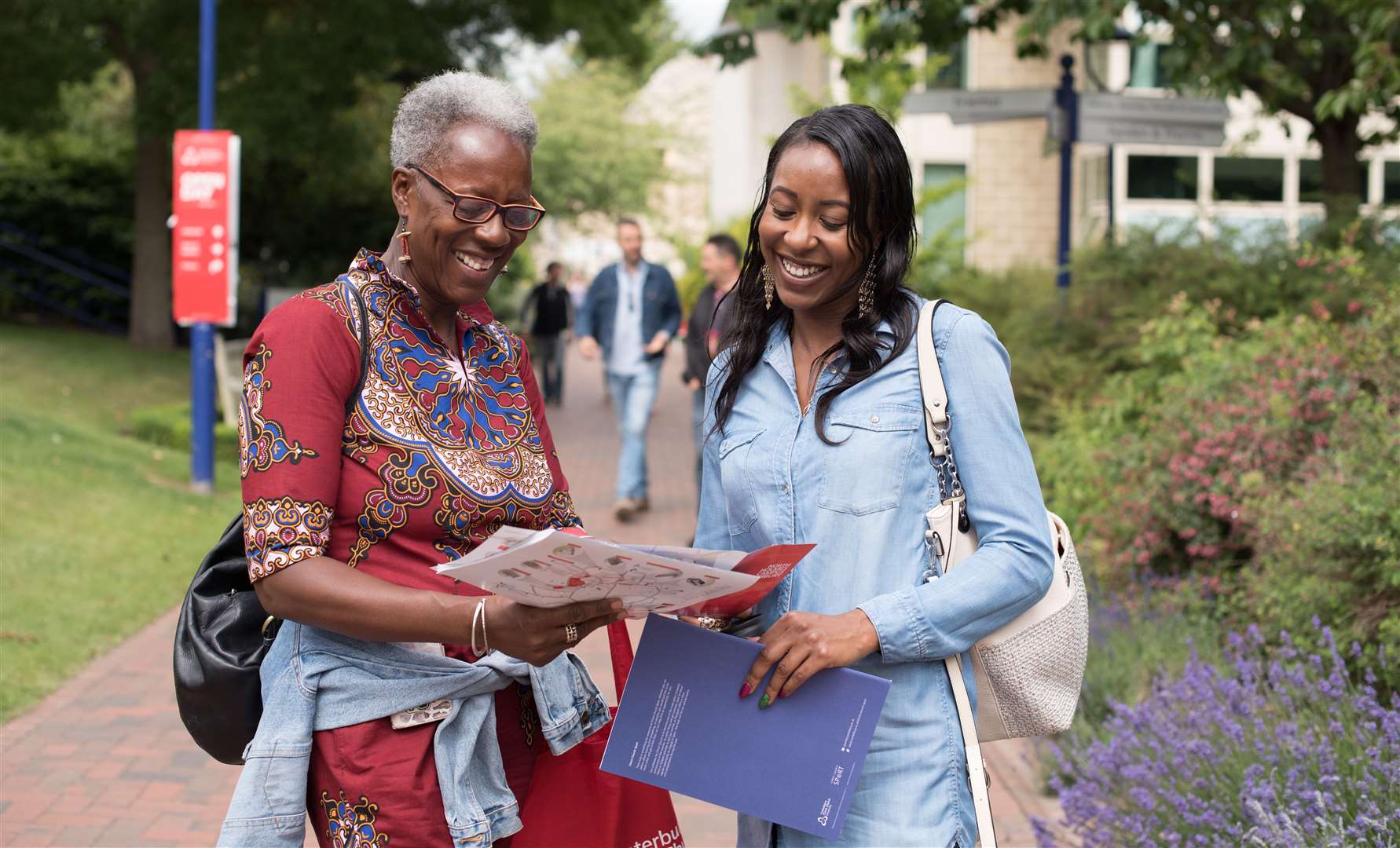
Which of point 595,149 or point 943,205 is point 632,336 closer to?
point 943,205

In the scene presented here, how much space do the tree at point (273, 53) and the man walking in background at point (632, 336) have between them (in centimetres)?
765

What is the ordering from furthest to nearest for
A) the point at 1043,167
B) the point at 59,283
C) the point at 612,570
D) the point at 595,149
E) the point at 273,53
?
the point at 595,149, the point at 1043,167, the point at 59,283, the point at 273,53, the point at 612,570

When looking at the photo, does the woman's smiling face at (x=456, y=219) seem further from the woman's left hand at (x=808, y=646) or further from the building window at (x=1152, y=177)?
the building window at (x=1152, y=177)

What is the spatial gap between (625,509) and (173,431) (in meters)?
5.05

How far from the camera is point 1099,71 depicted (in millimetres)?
21516

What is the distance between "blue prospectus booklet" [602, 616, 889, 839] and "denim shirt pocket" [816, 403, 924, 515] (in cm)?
27

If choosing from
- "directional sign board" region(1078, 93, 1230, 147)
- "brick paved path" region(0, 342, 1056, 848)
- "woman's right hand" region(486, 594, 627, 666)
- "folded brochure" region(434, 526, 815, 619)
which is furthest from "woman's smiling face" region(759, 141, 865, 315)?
"directional sign board" region(1078, 93, 1230, 147)

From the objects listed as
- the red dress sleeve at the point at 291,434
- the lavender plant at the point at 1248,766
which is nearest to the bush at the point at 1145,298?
the lavender plant at the point at 1248,766

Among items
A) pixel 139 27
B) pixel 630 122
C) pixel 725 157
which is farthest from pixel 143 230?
pixel 630 122

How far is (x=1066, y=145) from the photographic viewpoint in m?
10.4

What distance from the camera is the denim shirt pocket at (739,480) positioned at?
7.92ft

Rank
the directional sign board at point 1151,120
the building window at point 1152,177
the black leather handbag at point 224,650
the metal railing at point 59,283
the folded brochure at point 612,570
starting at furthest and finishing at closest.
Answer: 1. the building window at point 1152,177
2. the metal railing at point 59,283
3. the directional sign board at point 1151,120
4. the black leather handbag at point 224,650
5. the folded brochure at point 612,570

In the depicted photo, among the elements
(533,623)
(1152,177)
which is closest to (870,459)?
(533,623)

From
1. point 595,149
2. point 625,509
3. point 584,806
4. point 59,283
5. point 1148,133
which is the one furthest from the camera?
point 595,149
